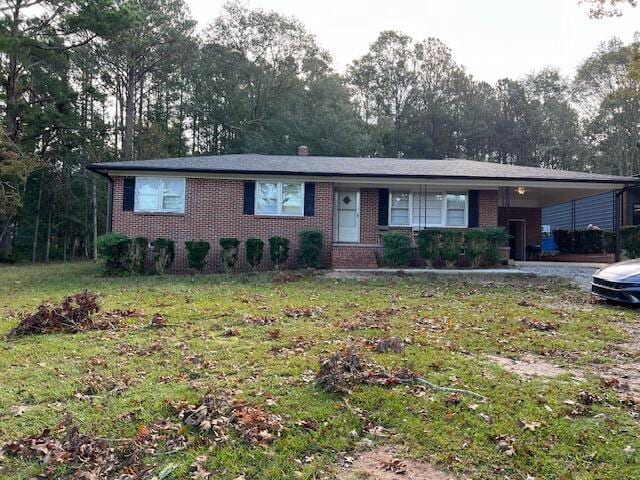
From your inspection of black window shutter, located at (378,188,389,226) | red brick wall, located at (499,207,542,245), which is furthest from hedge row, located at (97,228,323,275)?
red brick wall, located at (499,207,542,245)

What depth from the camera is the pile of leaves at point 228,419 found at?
355cm

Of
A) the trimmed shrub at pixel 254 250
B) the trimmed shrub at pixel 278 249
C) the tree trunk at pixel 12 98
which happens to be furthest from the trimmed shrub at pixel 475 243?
the tree trunk at pixel 12 98

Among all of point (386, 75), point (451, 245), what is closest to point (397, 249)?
point (451, 245)

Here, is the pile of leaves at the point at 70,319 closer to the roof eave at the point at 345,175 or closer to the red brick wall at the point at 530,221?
the roof eave at the point at 345,175

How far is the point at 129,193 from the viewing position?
15.2 m

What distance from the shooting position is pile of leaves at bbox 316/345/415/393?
14.0 ft

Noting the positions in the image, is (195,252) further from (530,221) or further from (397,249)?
(530,221)

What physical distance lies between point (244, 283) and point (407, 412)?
851 centimetres

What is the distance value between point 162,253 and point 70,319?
7390 mm

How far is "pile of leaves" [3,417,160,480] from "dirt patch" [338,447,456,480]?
1363mm

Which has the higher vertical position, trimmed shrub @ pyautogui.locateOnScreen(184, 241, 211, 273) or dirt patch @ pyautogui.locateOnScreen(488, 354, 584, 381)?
trimmed shrub @ pyautogui.locateOnScreen(184, 241, 211, 273)

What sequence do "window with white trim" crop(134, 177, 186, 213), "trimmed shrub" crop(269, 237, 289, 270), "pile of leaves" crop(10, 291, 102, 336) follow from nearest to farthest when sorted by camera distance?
"pile of leaves" crop(10, 291, 102, 336), "trimmed shrub" crop(269, 237, 289, 270), "window with white trim" crop(134, 177, 186, 213)

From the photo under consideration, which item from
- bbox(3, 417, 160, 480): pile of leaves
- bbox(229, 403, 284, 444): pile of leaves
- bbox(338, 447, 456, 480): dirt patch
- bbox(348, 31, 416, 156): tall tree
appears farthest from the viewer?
bbox(348, 31, 416, 156): tall tree

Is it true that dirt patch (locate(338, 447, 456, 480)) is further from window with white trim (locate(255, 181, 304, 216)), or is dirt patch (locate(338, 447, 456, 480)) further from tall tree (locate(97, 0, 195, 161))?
tall tree (locate(97, 0, 195, 161))
